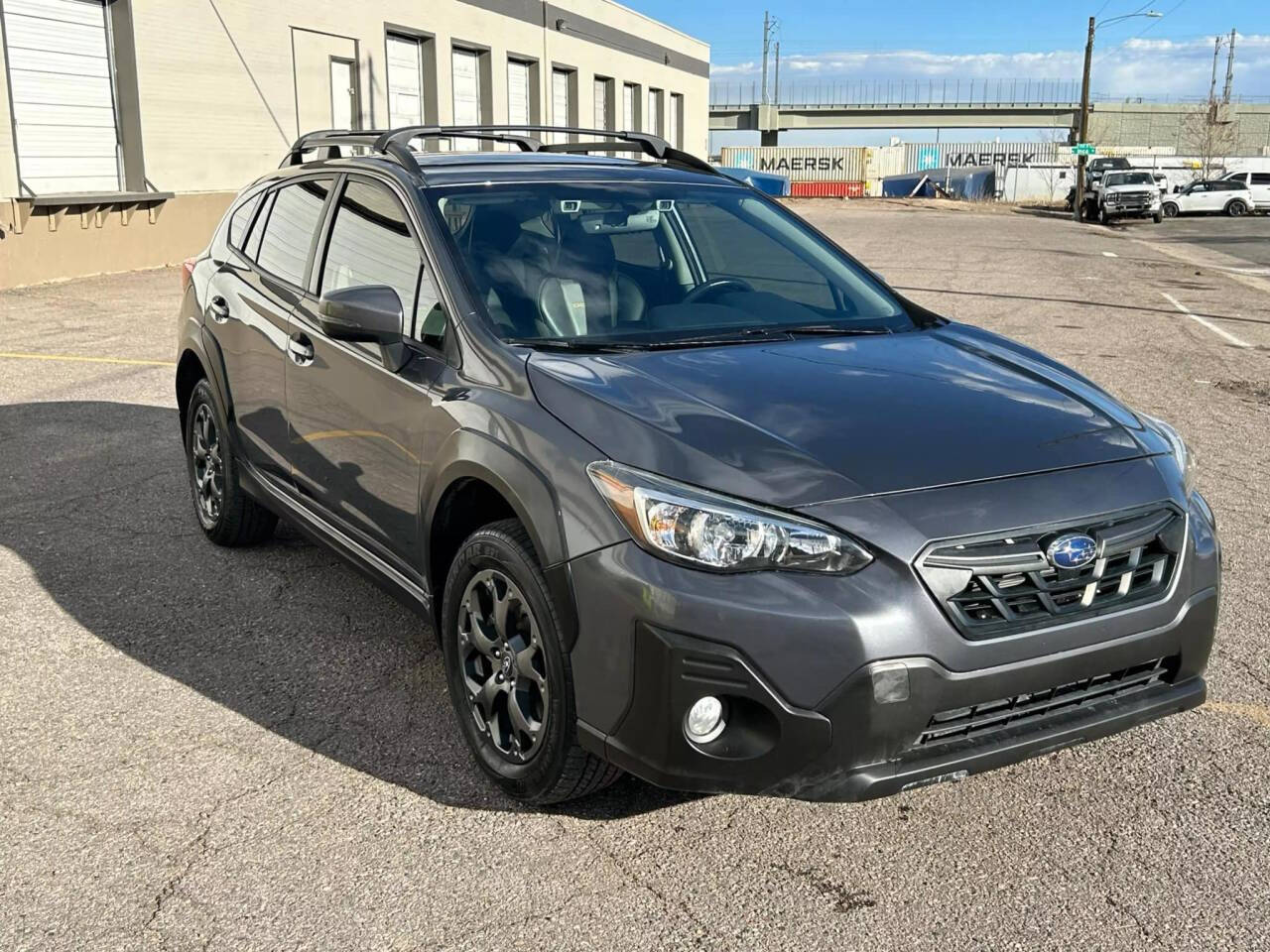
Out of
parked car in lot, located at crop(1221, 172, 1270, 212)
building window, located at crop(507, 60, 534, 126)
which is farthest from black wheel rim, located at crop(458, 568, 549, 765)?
parked car in lot, located at crop(1221, 172, 1270, 212)

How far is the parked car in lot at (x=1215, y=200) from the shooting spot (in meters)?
51.8

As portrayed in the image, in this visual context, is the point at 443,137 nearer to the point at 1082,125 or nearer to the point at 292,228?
the point at 292,228

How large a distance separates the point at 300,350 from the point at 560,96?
32.6m

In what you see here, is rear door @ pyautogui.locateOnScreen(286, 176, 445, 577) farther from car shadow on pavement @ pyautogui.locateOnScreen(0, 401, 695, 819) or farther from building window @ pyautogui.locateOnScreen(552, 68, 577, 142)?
building window @ pyautogui.locateOnScreen(552, 68, 577, 142)

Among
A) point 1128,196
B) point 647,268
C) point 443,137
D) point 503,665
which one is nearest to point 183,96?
point 443,137

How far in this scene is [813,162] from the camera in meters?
82.8

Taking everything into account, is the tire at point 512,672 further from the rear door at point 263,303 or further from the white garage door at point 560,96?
the white garage door at point 560,96

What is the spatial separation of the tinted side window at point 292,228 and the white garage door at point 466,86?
24731 mm

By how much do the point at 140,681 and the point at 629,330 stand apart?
2091 mm

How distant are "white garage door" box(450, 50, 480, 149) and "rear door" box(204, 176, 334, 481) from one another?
24518 millimetres

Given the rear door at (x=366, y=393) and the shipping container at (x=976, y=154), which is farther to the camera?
the shipping container at (x=976, y=154)

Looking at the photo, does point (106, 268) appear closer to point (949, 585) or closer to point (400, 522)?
point (400, 522)

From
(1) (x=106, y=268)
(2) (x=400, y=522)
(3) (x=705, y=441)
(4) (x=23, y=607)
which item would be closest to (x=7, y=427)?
(4) (x=23, y=607)

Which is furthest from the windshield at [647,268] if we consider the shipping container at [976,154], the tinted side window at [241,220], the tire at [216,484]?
the shipping container at [976,154]
